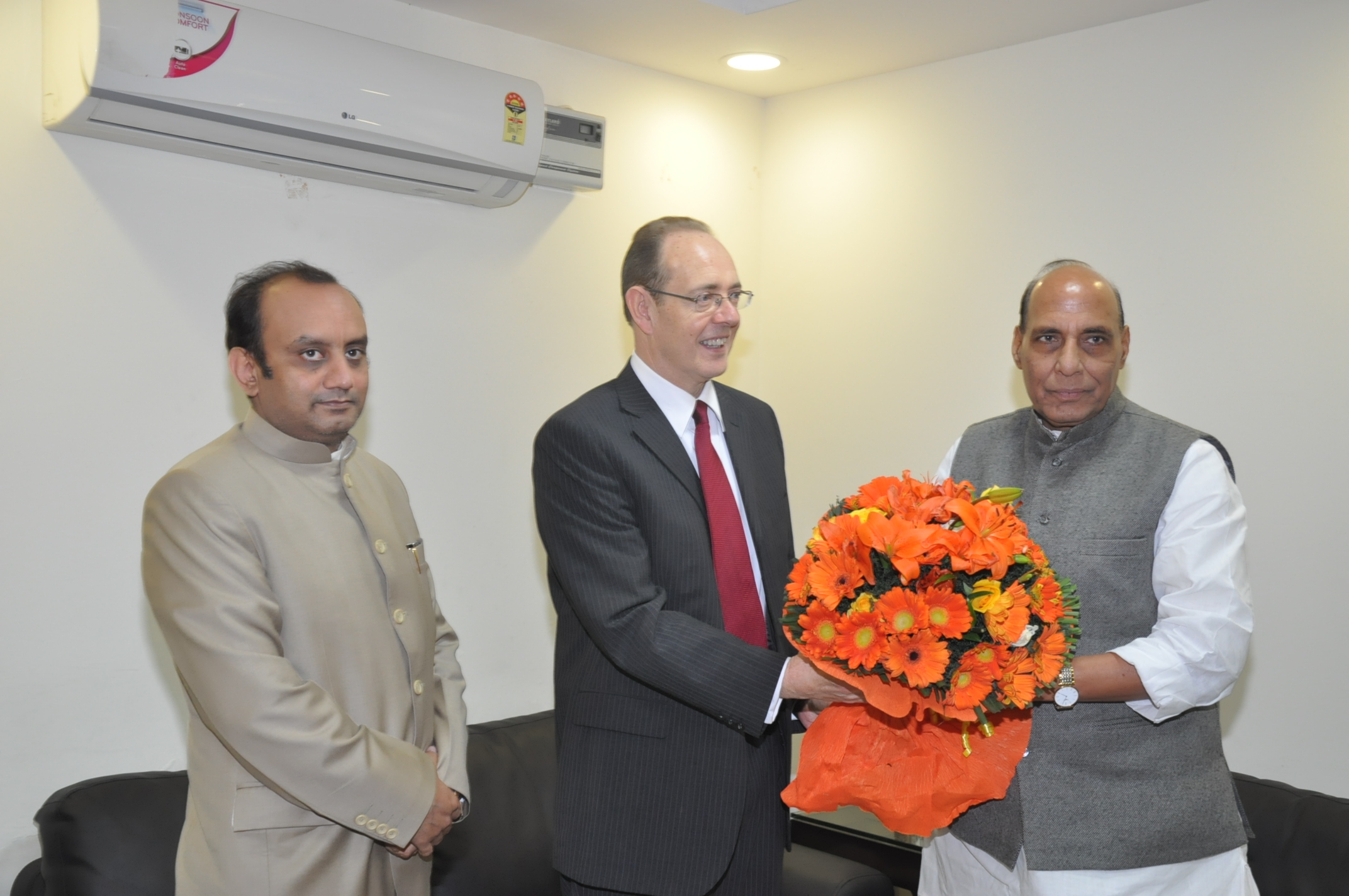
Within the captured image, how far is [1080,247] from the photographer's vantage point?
360 cm

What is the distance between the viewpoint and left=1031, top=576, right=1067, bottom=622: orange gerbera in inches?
68.6

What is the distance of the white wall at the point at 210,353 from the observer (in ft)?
8.77

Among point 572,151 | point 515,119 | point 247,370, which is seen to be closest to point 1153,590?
point 247,370

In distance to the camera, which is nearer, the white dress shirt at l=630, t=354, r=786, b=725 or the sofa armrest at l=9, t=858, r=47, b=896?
the white dress shirt at l=630, t=354, r=786, b=725

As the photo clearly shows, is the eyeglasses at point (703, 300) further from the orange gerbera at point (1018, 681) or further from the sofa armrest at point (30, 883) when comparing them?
the sofa armrest at point (30, 883)

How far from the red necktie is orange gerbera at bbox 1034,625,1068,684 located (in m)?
0.57

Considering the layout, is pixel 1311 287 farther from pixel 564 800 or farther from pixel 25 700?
pixel 25 700

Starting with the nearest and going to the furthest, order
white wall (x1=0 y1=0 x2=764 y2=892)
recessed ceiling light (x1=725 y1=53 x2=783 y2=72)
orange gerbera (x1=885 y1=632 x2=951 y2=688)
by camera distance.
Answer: orange gerbera (x1=885 y1=632 x2=951 y2=688) < white wall (x1=0 y1=0 x2=764 y2=892) < recessed ceiling light (x1=725 y1=53 x2=783 y2=72)

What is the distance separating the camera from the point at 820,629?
1.78 meters

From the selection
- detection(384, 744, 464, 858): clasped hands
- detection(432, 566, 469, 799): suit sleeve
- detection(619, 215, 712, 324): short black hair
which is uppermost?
detection(619, 215, 712, 324): short black hair

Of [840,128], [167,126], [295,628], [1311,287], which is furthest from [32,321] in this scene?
[1311,287]

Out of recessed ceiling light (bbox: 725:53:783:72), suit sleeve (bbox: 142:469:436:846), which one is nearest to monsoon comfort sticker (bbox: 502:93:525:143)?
recessed ceiling light (bbox: 725:53:783:72)

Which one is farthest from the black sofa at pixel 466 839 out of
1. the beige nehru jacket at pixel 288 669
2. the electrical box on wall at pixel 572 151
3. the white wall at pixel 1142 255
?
the electrical box on wall at pixel 572 151

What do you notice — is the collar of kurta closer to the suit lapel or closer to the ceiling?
the suit lapel
